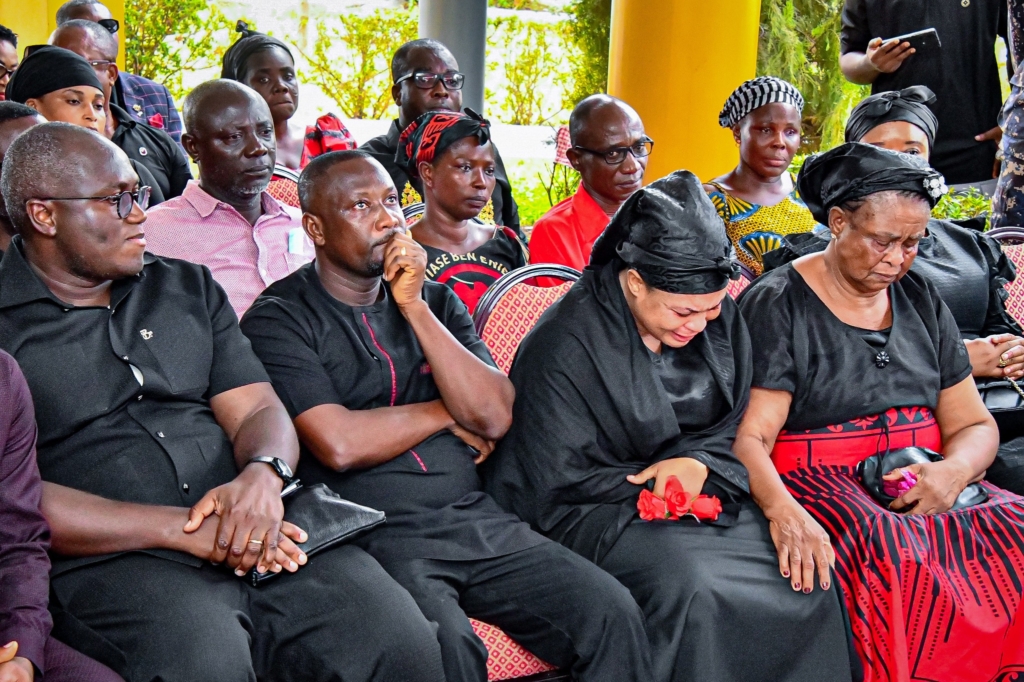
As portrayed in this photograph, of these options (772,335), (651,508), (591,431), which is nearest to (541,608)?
(651,508)

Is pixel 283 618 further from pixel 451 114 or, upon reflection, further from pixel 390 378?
pixel 451 114

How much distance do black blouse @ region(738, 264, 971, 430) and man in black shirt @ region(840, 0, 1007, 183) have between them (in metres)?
2.71

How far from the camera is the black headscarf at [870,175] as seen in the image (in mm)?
3486

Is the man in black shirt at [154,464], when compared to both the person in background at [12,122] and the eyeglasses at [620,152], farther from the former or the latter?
the eyeglasses at [620,152]

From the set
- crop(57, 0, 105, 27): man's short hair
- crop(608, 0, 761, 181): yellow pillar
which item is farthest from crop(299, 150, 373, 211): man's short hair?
crop(608, 0, 761, 181): yellow pillar

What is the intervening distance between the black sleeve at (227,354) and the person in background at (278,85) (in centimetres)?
255

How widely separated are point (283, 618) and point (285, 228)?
6.81ft

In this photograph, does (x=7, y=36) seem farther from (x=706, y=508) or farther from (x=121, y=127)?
(x=706, y=508)

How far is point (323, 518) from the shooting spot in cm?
280

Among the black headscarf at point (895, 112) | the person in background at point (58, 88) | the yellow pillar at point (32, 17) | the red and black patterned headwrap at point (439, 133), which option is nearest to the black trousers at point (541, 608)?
the red and black patterned headwrap at point (439, 133)

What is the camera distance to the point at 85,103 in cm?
455

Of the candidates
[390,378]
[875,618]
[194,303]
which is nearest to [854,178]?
[875,618]

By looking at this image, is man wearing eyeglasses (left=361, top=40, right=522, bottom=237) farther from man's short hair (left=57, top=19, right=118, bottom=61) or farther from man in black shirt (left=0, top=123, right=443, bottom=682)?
man in black shirt (left=0, top=123, right=443, bottom=682)

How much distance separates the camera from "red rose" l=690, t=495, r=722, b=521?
3.13 meters
